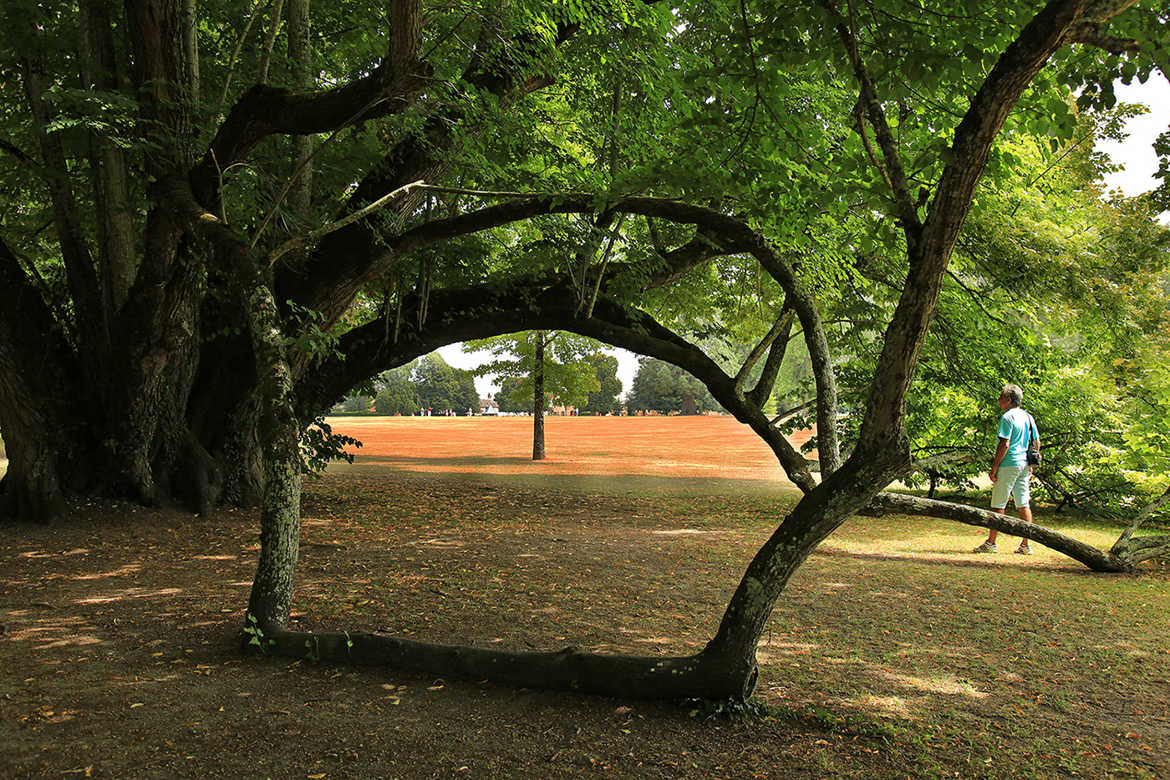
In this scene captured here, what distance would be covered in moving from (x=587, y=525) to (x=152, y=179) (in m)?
6.81

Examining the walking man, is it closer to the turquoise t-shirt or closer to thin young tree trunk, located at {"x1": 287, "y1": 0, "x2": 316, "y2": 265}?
A: the turquoise t-shirt

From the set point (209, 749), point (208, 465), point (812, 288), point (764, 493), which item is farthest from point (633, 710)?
point (764, 493)

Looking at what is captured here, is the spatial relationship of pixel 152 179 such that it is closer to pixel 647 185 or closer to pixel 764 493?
pixel 647 185

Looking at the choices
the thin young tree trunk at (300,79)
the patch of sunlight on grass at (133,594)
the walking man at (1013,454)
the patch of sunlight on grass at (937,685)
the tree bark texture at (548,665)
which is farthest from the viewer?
the walking man at (1013,454)

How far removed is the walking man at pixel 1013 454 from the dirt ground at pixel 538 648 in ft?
2.45

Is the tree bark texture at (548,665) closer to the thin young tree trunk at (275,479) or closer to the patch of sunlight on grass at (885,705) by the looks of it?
the thin young tree trunk at (275,479)

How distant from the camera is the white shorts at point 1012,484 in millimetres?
8602

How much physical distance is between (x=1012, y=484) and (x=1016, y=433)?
1.98ft

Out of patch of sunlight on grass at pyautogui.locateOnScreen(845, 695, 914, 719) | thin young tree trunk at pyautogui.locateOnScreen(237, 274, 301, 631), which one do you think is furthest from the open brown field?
thin young tree trunk at pyautogui.locateOnScreen(237, 274, 301, 631)

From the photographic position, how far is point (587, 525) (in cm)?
1074

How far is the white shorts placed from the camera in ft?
28.2

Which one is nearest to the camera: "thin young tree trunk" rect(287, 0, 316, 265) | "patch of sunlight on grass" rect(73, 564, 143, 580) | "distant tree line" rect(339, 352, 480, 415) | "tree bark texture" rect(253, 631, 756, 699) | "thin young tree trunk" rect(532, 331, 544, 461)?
"tree bark texture" rect(253, 631, 756, 699)

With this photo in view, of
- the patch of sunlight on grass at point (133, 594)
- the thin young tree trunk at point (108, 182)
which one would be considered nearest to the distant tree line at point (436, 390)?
the thin young tree trunk at point (108, 182)

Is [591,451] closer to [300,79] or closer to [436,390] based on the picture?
[300,79]
